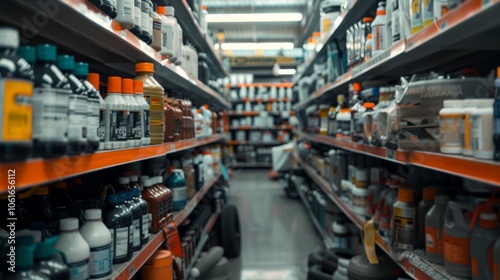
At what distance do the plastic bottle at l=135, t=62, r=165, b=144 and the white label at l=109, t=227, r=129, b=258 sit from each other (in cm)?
45

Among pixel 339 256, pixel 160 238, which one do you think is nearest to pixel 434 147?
pixel 160 238

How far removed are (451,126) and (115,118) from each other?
108cm

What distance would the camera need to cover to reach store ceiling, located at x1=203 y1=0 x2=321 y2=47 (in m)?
9.73

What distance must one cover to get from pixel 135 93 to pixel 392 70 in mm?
1610

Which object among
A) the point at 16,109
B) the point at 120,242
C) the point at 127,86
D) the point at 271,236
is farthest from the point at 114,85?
the point at 271,236

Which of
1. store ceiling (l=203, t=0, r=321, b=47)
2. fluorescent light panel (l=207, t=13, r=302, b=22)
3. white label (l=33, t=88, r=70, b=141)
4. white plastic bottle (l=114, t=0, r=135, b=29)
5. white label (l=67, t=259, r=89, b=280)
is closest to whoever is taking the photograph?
white label (l=33, t=88, r=70, b=141)

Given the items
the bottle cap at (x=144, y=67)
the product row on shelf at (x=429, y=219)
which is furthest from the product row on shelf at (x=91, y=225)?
the product row on shelf at (x=429, y=219)

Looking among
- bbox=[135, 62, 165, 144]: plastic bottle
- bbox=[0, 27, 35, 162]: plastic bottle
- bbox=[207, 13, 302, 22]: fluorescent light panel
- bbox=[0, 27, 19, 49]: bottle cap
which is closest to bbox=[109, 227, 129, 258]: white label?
bbox=[135, 62, 165, 144]: plastic bottle

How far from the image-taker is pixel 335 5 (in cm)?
363

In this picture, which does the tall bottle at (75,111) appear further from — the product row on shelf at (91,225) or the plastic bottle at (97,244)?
the plastic bottle at (97,244)

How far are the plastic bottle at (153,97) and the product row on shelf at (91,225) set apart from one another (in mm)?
220

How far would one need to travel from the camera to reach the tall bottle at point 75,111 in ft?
3.14

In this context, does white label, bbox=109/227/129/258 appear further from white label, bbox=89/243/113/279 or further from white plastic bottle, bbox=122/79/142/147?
white plastic bottle, bbox=122/79/142/147

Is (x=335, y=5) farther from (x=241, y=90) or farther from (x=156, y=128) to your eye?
(x=241, y=90)
